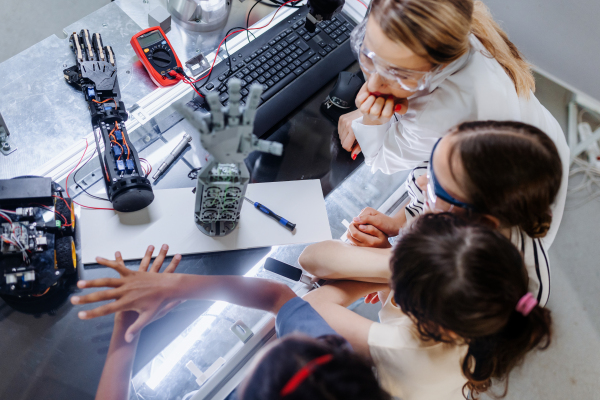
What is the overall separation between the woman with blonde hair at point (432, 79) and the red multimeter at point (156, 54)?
54cm

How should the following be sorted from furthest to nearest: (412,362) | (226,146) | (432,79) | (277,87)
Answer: (277,87), (432,79), (412,362), (226,146)

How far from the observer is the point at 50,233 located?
932 millimetres

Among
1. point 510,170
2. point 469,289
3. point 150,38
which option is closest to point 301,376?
point 469,289

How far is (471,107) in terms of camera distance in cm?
96

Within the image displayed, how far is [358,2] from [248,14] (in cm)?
37

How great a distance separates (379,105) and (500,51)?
31 cm

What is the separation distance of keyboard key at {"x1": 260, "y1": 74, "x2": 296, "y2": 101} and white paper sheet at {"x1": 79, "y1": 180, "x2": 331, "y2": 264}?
255 mm

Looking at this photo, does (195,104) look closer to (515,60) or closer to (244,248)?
(244,248)

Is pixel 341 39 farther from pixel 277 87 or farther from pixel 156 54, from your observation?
pixel 156 54

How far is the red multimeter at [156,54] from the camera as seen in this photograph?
1185mm

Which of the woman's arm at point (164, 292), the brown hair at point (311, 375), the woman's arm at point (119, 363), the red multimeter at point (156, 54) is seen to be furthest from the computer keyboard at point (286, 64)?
the brown hair at point (311, 375)

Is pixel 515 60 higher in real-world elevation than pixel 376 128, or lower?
higher

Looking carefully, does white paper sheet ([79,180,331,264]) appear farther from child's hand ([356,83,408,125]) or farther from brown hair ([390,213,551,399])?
brown hair ([390,213,551,399])

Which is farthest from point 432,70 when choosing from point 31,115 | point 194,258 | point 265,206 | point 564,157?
point 31,115
